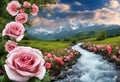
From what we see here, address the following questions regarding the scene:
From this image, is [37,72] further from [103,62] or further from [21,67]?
[103,62]

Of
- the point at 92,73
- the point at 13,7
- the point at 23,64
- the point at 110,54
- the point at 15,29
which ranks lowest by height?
the point at 92,73

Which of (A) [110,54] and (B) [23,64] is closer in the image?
(B) [23,64]

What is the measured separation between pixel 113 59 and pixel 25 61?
2047 centimetres

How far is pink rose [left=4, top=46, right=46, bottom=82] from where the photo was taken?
422 centimetres

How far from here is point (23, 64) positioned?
4.25m

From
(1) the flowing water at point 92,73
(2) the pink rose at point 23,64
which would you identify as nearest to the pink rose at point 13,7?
(2) the pink rose at point 23,64

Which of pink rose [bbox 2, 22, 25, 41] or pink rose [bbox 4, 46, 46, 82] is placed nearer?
pink rose [bbox 4, 46, 46, 82]

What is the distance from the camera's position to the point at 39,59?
4324 mm

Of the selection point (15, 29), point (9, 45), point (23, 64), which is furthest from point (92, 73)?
point (23, 64)

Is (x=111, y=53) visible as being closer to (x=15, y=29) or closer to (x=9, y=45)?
(x=9, y=45)

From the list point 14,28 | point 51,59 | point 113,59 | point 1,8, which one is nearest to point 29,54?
point 14,28

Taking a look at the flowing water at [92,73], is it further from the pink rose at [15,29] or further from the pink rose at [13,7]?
the pink rose at [15,29]

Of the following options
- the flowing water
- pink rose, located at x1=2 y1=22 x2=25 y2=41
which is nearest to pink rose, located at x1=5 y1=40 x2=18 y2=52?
pink rose, located at x1=2 y1=22 x2=25 y2=41

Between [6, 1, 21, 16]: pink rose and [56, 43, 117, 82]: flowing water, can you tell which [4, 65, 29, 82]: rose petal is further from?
[56, 43, 117, 82]: flowing water
